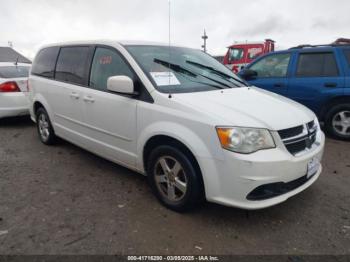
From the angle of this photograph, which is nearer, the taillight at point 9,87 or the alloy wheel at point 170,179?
the alloy wheel at point 170,179

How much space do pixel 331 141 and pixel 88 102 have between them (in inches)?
168

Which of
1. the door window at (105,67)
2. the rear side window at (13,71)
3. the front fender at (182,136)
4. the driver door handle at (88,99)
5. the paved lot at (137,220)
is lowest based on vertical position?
the paved lot at (137,220)

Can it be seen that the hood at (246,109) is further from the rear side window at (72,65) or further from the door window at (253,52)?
the door window at (253,52)

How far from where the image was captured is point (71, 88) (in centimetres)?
414

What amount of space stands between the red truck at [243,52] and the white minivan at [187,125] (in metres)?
8.28

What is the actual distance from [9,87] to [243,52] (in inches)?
346

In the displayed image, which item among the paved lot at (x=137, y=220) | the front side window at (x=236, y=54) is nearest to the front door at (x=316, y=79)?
the paved lot at (x=137, y=220)

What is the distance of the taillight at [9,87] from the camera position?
634 centimetres

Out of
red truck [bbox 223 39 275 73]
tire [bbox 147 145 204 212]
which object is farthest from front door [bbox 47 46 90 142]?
red truck [bbox 223 39 275 73]

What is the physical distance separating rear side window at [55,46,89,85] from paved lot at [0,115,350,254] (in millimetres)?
1282

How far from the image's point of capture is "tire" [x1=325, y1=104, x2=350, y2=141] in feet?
17.8

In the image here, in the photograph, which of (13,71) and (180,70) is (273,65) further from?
(13,71)

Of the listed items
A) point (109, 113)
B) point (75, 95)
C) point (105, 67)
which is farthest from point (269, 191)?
point (75, 95)

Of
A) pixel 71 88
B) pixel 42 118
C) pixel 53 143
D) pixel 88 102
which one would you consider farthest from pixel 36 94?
pixel 88 102
